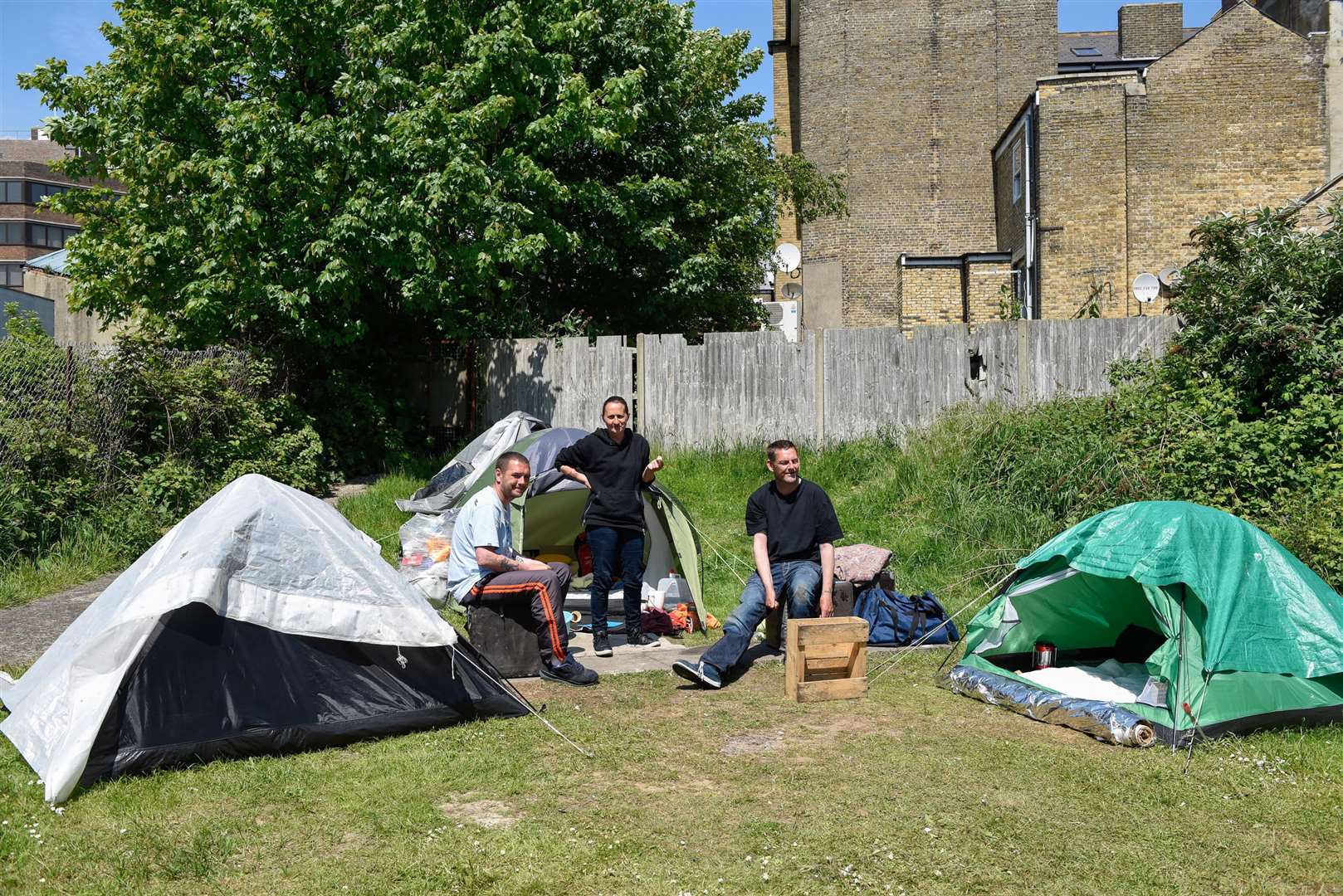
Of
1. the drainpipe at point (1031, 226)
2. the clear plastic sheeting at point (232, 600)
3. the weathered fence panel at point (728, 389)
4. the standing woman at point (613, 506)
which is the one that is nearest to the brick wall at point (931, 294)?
the drainpipe at point (1031, 226)

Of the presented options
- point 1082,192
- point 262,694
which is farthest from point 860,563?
point 1082,192

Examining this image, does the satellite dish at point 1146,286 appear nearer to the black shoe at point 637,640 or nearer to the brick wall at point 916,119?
the brick wall at point 916,119

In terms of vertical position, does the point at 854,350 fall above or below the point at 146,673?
above

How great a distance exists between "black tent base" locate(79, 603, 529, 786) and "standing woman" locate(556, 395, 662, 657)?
75.6 inches

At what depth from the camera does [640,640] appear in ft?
29.2

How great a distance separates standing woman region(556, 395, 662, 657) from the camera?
8.61 meters

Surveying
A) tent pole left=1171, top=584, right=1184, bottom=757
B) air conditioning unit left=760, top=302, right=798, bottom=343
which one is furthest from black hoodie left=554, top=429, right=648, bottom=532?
air conditioning unit left=760, top=302, right=798, bottom=343

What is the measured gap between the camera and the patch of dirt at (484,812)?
5.20 metres

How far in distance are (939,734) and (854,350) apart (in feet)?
29.5

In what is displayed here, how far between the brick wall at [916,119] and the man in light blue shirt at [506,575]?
22.2 meters

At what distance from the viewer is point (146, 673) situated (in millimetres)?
5832

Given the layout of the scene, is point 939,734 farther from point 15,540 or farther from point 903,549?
point 15,540

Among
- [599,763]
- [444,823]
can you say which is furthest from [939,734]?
[444,823]

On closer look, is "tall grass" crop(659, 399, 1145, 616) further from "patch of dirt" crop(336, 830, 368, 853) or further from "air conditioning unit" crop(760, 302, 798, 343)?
"air conditioning unit" crop(760, 302, 798, 343)
